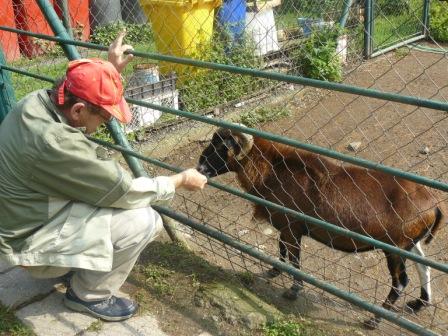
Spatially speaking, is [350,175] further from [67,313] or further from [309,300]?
[67,313]

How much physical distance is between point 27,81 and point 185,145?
251 centimetres

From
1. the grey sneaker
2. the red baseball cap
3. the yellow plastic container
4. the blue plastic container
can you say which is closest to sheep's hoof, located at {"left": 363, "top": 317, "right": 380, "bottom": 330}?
the grey sneaker

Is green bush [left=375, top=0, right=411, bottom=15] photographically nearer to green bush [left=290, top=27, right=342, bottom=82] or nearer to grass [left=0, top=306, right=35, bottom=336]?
green bush [left=290, top=27, right=342, bottom=82]

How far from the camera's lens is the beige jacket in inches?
93.8

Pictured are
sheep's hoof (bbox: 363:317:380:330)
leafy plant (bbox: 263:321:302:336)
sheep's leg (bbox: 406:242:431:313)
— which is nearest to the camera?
leafy plant (bbox: 263:321:302:336)

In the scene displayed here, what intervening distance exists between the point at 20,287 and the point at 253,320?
1.29m

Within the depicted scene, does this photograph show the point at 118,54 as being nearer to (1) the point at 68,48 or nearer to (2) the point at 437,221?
(1) the point at 68,48

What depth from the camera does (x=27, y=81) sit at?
24.2 feet

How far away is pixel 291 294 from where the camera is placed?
374 cm

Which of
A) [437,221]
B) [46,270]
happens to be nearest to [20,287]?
[46,270]

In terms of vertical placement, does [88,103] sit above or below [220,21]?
above

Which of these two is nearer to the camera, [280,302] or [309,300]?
[280,302]

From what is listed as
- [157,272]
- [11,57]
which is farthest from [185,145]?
[11,57]

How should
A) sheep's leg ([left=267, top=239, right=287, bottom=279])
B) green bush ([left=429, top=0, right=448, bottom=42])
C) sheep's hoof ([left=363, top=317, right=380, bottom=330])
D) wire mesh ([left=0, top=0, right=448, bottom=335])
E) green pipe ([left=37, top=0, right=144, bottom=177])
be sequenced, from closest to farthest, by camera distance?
green pipe ([left=37, top=0, right=144, bottom=177]) < sheep's hoof ([left=363, top=317, right=380, bottom=330]) < sheep's leg ([left=267, top=239, right=287, bottom=279]) < wire mesh ([left=0, top=0, right=448, bottom=335]) < green bush ([left=429, top=0, right=448, bottom=42])
